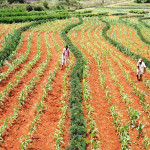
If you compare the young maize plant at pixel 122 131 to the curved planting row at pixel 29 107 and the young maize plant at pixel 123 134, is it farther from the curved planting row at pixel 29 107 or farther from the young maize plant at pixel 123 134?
the curved planting row at pixel 29 107

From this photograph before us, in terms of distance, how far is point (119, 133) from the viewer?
7906 mm

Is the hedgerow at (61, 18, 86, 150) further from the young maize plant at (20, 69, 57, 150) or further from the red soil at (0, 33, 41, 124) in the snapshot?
the red soil at (0, 33, 41, 124)

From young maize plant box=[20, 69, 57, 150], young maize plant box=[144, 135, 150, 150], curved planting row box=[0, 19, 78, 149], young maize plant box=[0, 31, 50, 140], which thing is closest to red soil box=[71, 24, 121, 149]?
young maize plant box=[144, 135, 150, 150]

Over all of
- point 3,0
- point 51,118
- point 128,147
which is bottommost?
point 128,147

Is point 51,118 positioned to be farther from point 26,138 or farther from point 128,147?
point 128,147

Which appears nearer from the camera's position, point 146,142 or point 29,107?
point 146,142

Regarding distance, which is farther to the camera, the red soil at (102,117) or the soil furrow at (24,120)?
the red soil at (102,117)

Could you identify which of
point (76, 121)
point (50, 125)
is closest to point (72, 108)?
point (76, 121)

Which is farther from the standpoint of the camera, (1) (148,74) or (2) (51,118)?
(1) (148,74)

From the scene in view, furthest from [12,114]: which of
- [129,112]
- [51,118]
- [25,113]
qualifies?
[129,112]

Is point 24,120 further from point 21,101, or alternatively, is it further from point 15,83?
point 15,83

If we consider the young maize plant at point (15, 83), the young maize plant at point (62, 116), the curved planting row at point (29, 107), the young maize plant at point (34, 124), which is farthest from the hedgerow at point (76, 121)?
the young maize plant at point (15, 83)

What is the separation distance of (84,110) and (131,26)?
36.0 m

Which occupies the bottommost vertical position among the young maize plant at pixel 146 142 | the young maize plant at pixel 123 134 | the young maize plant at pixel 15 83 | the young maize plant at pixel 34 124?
the young maize plant at pixel 146 142
